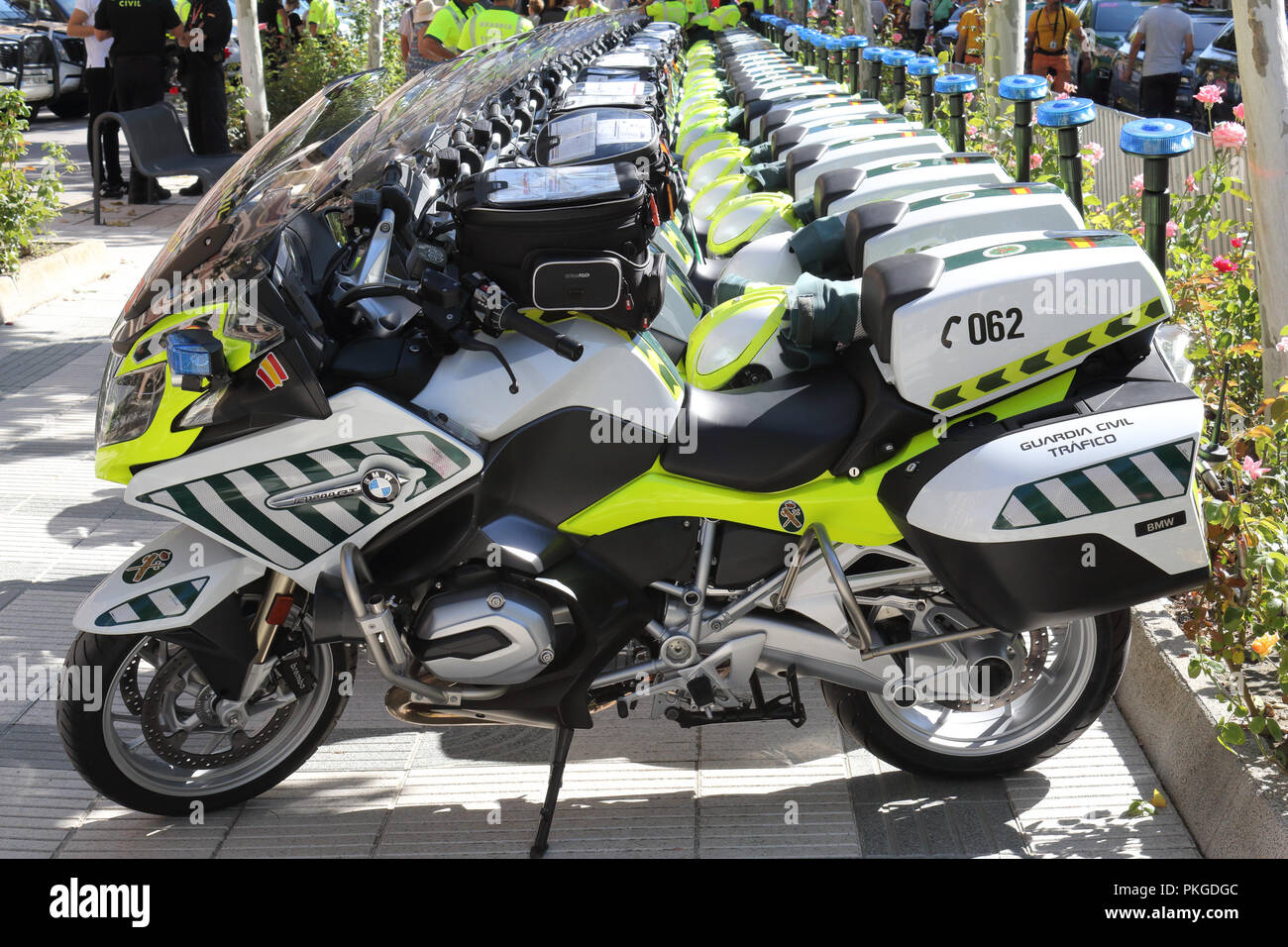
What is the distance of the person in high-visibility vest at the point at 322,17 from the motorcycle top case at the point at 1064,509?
43.6 ft

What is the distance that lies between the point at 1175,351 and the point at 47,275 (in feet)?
23.3

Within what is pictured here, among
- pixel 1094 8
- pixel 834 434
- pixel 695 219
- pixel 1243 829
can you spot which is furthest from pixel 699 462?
pixel 1094 8

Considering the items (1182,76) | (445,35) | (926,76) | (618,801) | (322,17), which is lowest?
(618,801)

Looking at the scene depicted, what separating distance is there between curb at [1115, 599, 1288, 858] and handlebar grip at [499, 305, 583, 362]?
1645mm

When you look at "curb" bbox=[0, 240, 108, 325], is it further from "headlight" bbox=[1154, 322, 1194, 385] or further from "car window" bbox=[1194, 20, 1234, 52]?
"car window" bbox=[1194, 20, 1234, 52]

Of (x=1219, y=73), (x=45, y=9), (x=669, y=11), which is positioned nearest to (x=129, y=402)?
(x=1219, y=73)

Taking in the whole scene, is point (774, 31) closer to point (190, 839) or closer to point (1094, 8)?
point (1094, 8)

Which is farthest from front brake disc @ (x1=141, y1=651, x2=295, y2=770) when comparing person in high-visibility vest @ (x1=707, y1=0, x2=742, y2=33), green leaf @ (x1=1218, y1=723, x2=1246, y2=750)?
person in high-visibility vest @ (x1=707, y1=0, x2=742, y2=33)

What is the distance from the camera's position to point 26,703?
3.62m

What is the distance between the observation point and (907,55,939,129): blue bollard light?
7414mm

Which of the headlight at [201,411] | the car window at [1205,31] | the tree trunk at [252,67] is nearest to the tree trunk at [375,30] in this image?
the tree trunk at [252,67]

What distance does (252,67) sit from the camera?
11.0 meters

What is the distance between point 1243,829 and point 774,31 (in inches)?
726

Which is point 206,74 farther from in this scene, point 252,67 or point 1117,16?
point 1117,16
